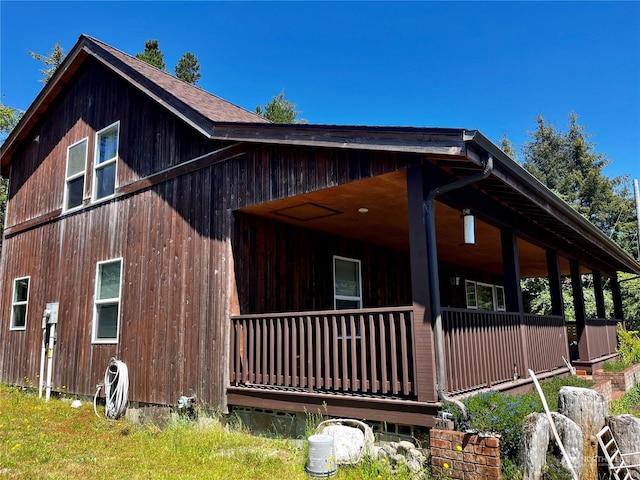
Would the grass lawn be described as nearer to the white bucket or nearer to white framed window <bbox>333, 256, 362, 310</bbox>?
the white bucket

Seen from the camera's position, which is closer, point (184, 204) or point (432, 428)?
point (432, 428)

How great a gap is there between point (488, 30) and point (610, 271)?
7.54 m

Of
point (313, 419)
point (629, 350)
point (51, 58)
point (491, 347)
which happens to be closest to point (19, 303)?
point (313, 419)

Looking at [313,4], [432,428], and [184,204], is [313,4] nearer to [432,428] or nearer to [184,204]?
[184,204]

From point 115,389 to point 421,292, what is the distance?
5645 mm

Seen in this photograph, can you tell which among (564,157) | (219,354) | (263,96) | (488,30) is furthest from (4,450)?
(564,157)

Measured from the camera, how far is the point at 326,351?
5.55 metres

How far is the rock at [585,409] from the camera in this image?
4.49 meters

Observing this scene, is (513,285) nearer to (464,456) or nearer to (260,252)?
(464,456)

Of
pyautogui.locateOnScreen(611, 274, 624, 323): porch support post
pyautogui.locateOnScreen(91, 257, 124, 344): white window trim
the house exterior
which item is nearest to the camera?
the house exterior

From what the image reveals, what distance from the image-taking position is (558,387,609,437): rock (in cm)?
449

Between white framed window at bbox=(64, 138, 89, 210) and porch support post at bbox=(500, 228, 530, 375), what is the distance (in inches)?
323

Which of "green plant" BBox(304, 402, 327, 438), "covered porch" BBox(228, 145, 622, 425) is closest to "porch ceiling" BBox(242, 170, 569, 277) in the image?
"covered porch" BBox(228, 145, 622, 425)

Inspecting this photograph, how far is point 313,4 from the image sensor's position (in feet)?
41.9
